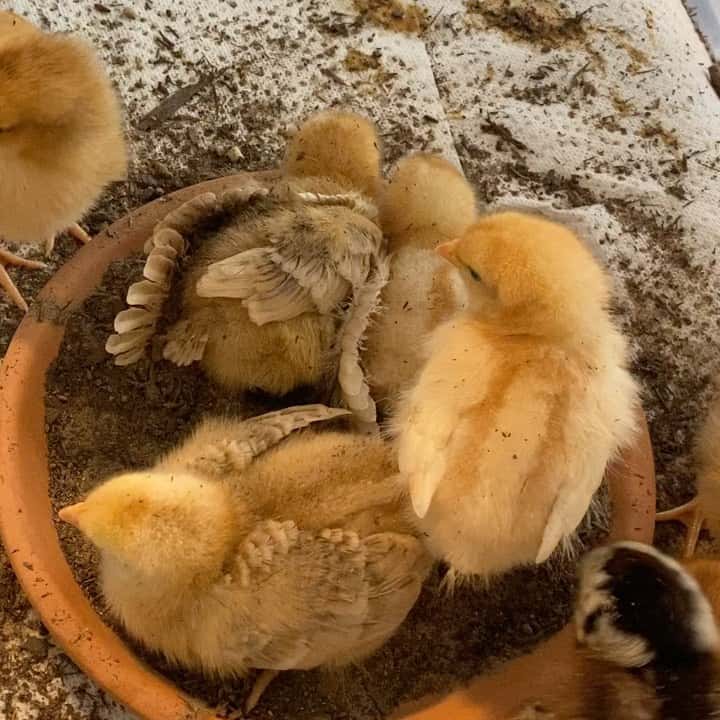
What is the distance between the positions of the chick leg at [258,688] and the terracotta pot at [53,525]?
0.06m

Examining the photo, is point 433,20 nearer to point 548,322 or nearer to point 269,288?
point 269,288

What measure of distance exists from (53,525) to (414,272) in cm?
63

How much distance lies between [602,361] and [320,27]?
1.25 metres

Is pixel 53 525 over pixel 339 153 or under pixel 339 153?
under

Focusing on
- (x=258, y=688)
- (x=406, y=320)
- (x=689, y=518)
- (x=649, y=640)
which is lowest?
(x=689, y=518)

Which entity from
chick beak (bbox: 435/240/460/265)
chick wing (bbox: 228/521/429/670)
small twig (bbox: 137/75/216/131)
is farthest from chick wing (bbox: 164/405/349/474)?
small twig (bbox: 137/75/216/131)

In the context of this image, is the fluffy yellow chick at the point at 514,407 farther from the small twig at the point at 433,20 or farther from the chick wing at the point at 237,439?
the small twig at the point at 433,20

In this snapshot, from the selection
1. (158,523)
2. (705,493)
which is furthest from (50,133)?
(705,493)

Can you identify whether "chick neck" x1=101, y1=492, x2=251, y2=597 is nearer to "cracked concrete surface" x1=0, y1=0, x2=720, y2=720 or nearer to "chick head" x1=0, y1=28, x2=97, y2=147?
"chick head" x1=0, y1=28, x2=97, y2=147

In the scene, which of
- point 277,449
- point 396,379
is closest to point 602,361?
point 396,379

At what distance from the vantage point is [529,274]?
3.56 ft

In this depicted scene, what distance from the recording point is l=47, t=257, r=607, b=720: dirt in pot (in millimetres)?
1251

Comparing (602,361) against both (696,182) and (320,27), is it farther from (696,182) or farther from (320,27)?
(320,27)

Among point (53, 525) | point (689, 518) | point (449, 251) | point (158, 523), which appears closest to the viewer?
Answer: point (158, 523)
